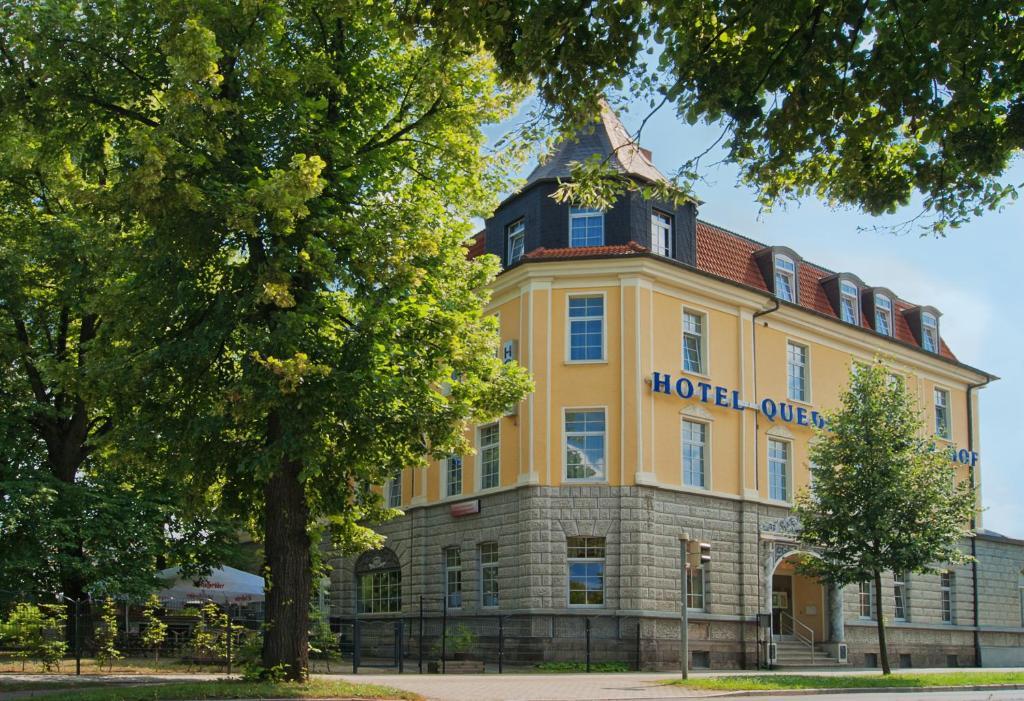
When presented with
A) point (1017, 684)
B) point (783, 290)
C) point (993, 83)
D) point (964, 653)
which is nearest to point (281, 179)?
point (993, 83)

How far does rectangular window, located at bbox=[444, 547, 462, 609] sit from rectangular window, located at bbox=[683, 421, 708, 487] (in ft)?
22.4

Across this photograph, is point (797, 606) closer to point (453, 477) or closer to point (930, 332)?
point (453, 477)

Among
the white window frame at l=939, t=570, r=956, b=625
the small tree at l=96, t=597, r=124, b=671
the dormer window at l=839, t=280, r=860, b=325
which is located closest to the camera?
the small tree at l=96, t=597, r=124, b=671

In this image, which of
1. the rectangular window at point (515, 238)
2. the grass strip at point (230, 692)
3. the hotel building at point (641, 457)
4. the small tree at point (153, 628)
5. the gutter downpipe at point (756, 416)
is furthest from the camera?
the rectangular window at point (515, 238)

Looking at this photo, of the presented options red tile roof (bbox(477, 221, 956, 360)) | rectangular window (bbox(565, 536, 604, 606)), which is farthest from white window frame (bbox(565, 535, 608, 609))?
red tile roof (bbox(477, 221, 956, 360))

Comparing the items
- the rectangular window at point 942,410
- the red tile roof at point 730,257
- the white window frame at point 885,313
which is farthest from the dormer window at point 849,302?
the rectangular window at point 942,410

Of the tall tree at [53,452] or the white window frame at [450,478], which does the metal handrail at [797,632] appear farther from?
the tall tree at [53,452]

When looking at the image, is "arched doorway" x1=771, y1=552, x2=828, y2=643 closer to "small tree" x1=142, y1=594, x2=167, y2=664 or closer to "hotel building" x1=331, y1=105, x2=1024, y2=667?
"hotel building" x1=331, y1=105, x2=1024, y2=667

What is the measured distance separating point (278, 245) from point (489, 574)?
54.6 ft

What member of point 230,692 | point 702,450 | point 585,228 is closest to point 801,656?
point 702,450

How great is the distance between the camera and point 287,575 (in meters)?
16.1

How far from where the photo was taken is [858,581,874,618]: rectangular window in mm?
34000

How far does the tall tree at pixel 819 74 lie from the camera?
886 centimetres

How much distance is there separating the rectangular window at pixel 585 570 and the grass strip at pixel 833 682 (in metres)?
5.35
